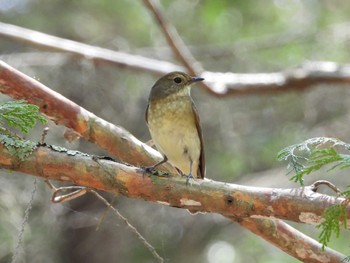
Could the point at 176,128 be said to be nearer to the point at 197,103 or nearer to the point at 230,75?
the point at 230,75

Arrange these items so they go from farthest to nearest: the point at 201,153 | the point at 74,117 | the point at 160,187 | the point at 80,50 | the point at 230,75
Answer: the point at 230,75 < the point at 80,50 < the point at 201,153 < the point at 74,117 < the point at 160,187

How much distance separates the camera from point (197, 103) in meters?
7.76

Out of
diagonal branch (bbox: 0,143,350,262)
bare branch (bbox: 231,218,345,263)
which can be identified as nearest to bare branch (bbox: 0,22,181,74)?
bare branch (bbox: 231,218,345,263)

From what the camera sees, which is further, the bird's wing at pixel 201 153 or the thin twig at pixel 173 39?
the thin twig at pixel 173 39

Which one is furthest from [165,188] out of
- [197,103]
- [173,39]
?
[197,103]

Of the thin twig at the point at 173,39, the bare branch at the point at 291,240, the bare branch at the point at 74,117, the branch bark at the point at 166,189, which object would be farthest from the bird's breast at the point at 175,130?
the thin twig at the point at 173,39

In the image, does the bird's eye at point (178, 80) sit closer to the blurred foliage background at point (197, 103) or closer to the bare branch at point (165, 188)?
the bare branch at point (165, 188)

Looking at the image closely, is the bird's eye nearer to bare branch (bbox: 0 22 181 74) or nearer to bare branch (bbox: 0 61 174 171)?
bare branch (bbox: 0 61 174 171)

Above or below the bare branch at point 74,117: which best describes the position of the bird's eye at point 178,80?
above

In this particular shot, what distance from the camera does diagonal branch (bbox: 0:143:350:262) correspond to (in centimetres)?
309

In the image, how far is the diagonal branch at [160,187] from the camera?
3088 mm

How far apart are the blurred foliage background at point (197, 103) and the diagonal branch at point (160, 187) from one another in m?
2.89

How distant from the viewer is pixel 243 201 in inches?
123

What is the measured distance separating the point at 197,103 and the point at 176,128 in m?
3.26
